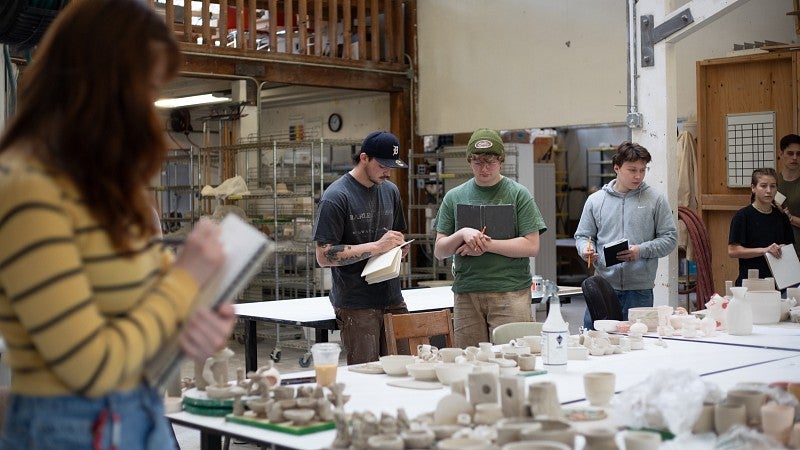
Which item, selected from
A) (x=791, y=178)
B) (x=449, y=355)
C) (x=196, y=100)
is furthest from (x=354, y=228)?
(x=196, y=100)

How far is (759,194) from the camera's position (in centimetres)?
632

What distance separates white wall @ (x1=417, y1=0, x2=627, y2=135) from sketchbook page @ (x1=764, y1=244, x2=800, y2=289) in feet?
13.1

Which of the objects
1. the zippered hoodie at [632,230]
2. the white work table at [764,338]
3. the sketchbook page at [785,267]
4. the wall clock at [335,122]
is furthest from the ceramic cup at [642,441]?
the wall clock at [335,122]

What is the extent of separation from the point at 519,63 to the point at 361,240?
250 inches

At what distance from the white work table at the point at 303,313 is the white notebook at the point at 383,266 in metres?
0.65

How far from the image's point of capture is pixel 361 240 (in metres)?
4.91

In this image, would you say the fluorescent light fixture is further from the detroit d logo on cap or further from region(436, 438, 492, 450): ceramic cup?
region(436, 438, 492, 450): ceramic cup

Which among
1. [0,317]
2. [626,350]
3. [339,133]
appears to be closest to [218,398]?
[0,317]

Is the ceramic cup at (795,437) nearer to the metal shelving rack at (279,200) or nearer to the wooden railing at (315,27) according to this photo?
the metal shelving rack at (279,200)

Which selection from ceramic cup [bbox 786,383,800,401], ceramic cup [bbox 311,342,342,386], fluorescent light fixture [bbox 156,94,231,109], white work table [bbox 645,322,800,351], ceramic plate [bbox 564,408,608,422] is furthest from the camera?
fluorescent light fixture [bbox 156,94,231,109]

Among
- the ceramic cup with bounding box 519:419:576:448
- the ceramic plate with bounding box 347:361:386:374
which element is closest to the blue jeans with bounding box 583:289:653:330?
the ceramic plate with bounding box 347:361:386:374

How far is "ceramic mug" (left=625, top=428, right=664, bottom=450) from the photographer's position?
7.29 ft

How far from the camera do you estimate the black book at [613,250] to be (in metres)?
5.62

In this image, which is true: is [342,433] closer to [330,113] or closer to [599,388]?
[599,388]
